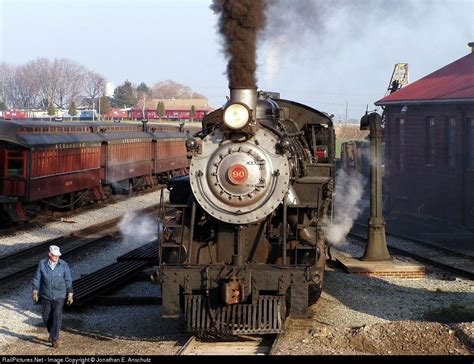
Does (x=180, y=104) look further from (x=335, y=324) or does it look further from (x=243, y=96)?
(x=243, y=96)

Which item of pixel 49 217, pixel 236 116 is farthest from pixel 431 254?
pixel 49 217

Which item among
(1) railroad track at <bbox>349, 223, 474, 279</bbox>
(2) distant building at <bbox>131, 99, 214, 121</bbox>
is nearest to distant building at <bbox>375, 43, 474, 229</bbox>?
(1) railroad track at <bbox>349, 223, 474, 279</bbox>

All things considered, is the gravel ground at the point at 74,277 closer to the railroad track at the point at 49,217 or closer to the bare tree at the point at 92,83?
the railroad track at the point at 49,217

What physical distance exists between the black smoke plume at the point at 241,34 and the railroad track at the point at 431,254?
20.8ft

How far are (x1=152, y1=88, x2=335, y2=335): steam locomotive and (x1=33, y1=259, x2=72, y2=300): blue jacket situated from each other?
1.26m

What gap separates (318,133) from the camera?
1318cm

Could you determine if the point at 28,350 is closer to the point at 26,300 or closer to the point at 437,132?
the point at 26,300

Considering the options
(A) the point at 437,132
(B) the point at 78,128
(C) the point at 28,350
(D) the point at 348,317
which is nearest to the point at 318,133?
(D) the point at 348,317

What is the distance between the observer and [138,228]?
20750 mm

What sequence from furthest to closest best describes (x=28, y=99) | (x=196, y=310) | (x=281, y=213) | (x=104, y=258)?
1. (x=28, y=99)
2. (x=104, y=258)
3. (x=281, y=213)
4. (x=196, y=310)

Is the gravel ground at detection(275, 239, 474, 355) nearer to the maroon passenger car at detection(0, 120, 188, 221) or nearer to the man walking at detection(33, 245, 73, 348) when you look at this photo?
the man walking at detection(33, 245, 73, 348)

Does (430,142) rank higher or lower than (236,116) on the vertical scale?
higher

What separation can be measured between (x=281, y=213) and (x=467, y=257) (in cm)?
756

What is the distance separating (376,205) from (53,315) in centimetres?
736
